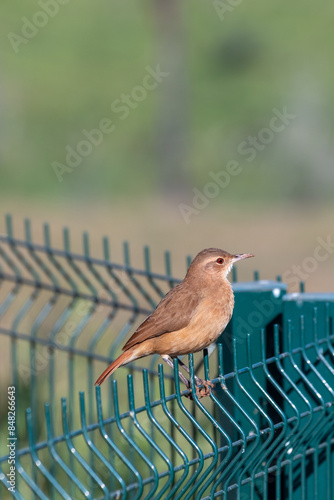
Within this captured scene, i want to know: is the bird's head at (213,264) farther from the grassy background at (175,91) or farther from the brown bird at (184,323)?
the grassy background at (175,91)

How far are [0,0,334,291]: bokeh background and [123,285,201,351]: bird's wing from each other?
527 centimetres

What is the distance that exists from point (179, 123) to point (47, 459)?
9.45 meters

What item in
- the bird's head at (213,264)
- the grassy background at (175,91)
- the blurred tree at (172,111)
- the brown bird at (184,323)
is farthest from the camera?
the grassy background at (175,91)

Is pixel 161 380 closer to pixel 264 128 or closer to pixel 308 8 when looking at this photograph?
pixel 264 128

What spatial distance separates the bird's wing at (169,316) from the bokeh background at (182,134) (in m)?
5.27

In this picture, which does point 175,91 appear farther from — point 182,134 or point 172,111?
point 182,134

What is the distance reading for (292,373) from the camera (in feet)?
14.9

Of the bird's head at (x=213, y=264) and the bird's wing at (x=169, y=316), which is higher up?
the bird's head at (x=213, y=264)

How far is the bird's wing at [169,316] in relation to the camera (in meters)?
4.98

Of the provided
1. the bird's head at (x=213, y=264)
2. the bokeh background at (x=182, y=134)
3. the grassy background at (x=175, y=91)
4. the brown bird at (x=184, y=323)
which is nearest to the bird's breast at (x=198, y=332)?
the brown bird at (x=184, y=323)

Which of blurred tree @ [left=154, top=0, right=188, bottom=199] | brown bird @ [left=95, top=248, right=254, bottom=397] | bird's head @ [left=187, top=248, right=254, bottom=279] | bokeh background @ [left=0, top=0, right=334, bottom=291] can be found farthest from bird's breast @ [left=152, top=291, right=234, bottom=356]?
blurred tree @ [left=154, top=0, right=188, bottom=199]

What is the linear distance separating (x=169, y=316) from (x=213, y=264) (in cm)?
49

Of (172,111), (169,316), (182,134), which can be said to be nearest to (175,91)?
(172,111)

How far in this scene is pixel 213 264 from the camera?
542 centimetres
